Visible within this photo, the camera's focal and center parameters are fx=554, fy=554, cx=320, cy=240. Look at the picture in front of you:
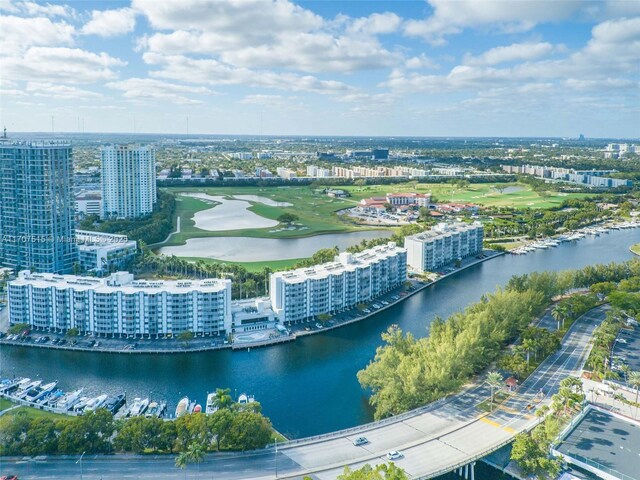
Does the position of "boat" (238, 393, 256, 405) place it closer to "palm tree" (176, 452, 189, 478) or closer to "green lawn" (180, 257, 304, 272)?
"palm tree" (176, 452, 189, 478)

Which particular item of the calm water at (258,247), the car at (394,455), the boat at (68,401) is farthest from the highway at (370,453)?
the calm water at (258,247)

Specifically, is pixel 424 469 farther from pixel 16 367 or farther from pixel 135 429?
pixel 16 367

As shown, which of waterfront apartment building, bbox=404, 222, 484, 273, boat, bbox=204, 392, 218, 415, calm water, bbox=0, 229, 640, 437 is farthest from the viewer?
waterfront apartment building, bbox=404, 222, 484, 273

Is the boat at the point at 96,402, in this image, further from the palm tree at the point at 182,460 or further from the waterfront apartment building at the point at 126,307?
the palm tree at the point at 182,460

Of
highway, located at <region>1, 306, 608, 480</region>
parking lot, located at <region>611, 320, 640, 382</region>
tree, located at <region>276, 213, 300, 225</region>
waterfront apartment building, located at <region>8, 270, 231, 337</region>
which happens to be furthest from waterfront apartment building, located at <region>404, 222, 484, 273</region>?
highway, located at <region>1, 306, 608, 480</region>

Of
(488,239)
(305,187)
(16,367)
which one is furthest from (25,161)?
(305,187)

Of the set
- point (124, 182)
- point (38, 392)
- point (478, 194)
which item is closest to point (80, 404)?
point (38, 392)
